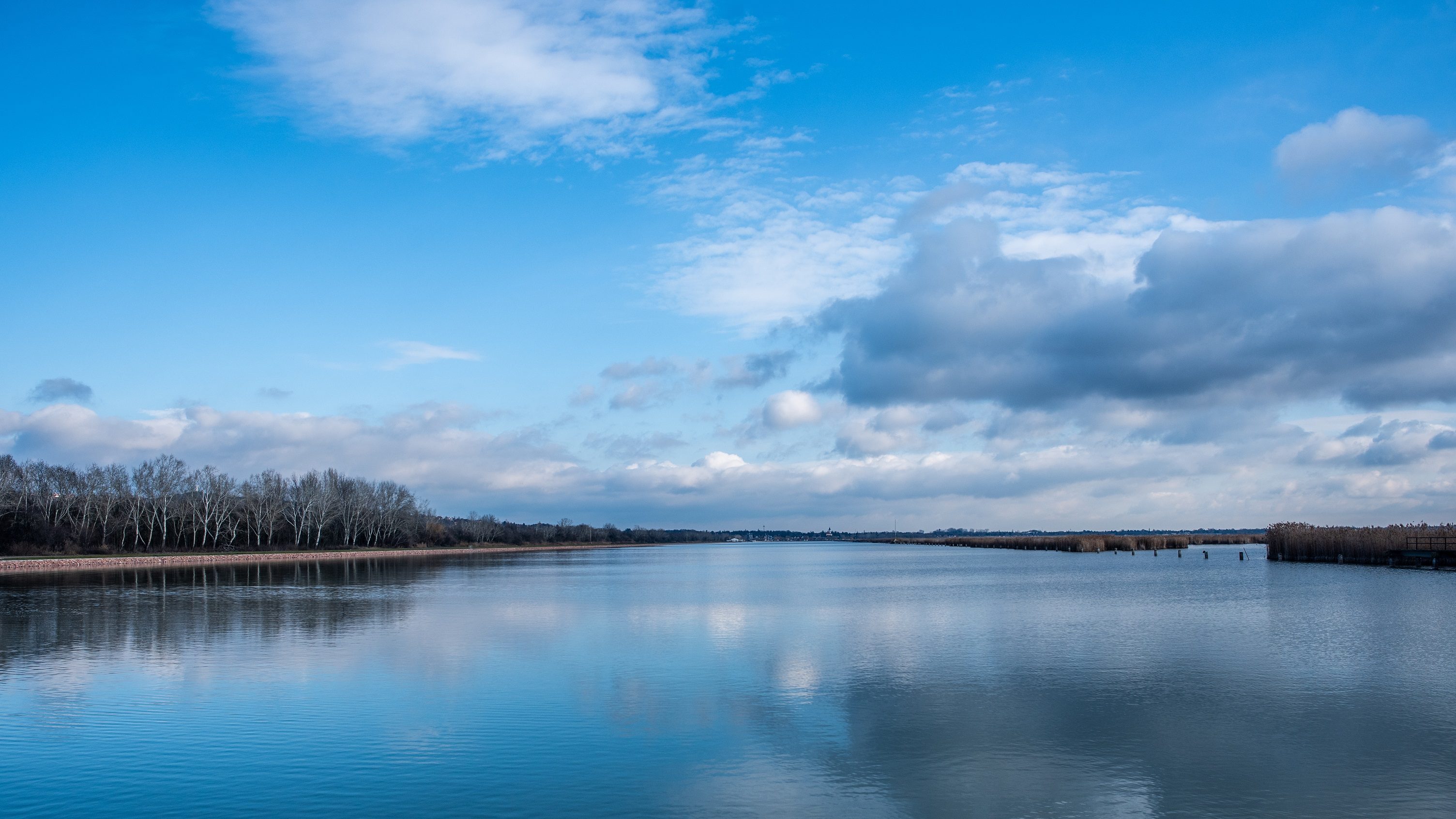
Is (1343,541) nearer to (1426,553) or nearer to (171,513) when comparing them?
(1426,553)

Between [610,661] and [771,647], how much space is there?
435 cm

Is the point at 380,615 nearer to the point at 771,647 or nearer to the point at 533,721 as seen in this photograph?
the point at 771,647

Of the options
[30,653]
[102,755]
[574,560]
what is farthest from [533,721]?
[574,560]

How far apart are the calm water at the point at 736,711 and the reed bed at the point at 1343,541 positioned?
27997 millimetres

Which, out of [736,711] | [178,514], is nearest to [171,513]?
[178,514]

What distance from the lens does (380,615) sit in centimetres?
3155

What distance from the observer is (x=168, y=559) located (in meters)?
76.8

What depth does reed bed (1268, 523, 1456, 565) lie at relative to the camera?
5612cm

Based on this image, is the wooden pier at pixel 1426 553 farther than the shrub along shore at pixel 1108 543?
No

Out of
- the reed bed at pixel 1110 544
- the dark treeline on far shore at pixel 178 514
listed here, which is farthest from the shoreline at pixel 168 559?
the reed bed at pixel 1110 544

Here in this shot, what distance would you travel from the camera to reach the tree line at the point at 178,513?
8362cm

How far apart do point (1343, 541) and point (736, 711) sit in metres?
58.1

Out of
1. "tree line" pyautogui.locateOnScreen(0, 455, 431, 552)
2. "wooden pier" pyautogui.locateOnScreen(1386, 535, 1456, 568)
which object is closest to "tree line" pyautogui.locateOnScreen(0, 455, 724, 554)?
"tree line" pyautogui.locateOnScreen(0, 455, 431, 552)

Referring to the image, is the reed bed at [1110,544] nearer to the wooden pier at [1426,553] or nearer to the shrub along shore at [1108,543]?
the shrub along shore at [1108,543]
